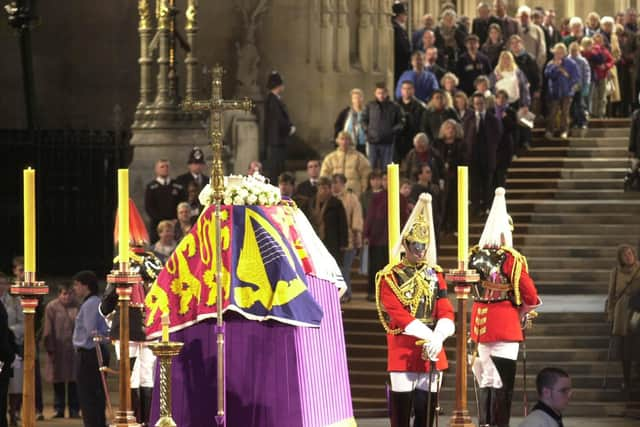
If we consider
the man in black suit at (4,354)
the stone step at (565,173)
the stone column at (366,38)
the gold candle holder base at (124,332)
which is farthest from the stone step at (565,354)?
the stone column at (366,38)

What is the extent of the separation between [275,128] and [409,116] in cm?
188

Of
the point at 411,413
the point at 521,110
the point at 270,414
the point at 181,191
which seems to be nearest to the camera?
the point at 270,414

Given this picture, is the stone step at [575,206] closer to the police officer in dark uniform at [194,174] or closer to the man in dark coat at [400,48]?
the man in dark coat at [400,48]

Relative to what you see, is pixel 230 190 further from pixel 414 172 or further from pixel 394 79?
pixel 394 79

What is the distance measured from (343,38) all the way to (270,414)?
16.1 m

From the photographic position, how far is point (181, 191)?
2305 centimetres

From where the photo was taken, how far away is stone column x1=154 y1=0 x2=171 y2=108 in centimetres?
2603

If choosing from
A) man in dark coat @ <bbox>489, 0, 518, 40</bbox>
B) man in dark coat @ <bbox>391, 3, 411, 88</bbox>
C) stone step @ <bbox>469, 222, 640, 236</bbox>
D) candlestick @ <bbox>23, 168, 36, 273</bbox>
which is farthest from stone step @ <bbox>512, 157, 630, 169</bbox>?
candlestick @ <bbox>23, 168, 36, 273</bbox>

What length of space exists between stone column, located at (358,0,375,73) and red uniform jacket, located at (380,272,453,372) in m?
14.8

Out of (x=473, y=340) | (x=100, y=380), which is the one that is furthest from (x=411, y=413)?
(x=100, y=380)

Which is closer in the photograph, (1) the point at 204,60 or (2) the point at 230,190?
(2) the point at 230,190

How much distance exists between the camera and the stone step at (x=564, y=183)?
27594mm

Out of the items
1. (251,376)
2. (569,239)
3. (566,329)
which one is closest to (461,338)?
(251,376)

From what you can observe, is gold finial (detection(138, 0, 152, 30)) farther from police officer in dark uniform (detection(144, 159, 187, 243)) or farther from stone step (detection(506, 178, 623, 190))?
stone step (detection(506, 178, 623, 190))
